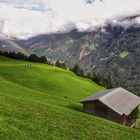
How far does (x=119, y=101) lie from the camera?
247 feet

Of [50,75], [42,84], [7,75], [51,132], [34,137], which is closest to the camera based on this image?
[34,137]

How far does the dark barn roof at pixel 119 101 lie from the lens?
A: 6938 centimetres

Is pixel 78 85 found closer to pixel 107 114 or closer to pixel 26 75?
pixel 26 75

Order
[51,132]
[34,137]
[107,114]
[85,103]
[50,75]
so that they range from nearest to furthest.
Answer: [34,137] → [51,132] → [107,114] → [85,103] → [50,75]

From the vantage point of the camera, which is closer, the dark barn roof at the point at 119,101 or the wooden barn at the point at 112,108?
the wooden barn at the point at 112,108

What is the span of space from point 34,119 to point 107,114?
21027mm

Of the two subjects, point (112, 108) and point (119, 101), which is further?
point (119, 101)

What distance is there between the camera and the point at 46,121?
52.5 metres

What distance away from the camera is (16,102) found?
6125 centimetres

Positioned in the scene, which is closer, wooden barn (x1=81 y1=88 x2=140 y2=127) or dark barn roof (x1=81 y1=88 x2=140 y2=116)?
wooden barn (x1=81 y1=88 x2=140 y2=127)

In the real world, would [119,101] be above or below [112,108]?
above

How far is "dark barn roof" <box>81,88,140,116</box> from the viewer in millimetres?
69375

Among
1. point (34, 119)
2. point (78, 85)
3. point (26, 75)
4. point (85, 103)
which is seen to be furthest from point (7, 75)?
point (34, 119)

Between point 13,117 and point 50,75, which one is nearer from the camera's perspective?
point 13,117
